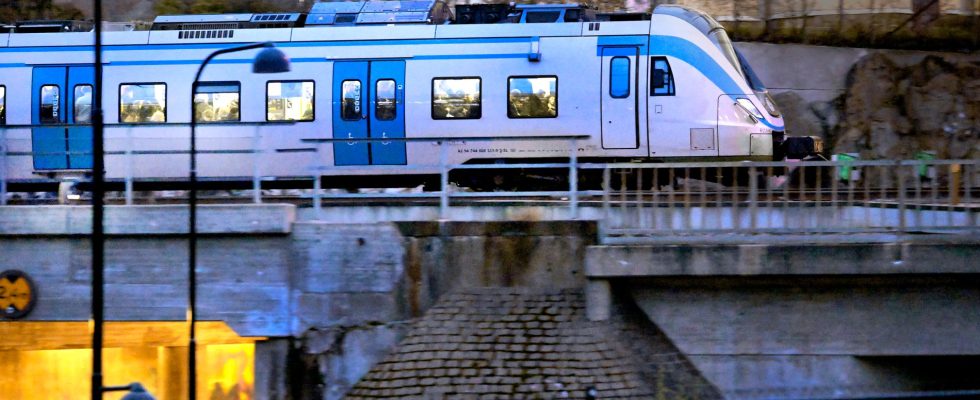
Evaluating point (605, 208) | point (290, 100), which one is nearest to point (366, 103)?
point (290, 100)

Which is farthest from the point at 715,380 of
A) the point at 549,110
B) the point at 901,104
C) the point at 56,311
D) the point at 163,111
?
the point at 901,104

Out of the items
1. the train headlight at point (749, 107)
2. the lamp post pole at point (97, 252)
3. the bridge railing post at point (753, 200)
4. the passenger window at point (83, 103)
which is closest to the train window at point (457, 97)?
the train headlight at point (749, 107)

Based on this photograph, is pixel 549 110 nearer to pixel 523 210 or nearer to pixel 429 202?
pixel 429 202

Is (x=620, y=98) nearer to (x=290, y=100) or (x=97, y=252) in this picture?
(x=290, y=100)

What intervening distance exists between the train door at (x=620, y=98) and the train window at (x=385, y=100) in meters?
3.63

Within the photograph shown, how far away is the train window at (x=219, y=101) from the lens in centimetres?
1944

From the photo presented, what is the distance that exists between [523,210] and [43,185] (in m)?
9.11

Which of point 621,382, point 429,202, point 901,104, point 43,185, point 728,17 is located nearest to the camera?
point 621,382

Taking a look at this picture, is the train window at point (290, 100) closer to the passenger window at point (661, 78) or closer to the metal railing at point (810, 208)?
the passenger window at point (661, 78)

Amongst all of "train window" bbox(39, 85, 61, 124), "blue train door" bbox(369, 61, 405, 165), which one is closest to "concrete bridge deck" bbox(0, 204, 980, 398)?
"blue train door" bbox(369, 61, 405, 165)

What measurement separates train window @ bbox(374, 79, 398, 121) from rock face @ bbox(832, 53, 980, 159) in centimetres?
1638

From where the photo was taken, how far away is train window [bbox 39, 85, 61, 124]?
1992cm

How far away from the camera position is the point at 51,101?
19.9 m

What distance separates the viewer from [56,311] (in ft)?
47.6
